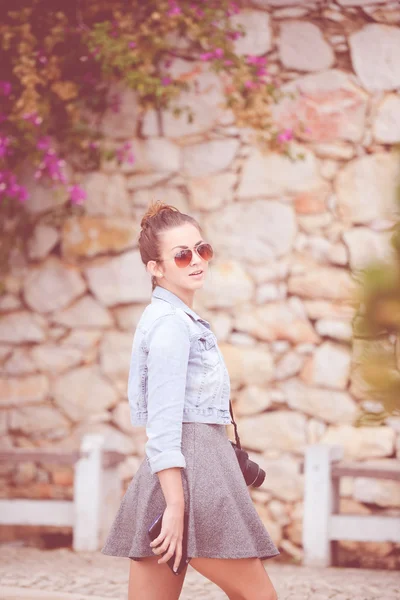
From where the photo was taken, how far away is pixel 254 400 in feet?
18.5

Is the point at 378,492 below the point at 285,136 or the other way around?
below

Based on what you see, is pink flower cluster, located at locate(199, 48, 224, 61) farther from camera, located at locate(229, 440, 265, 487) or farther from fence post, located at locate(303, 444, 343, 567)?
camera, located at locate(229, 440, 265, 487)

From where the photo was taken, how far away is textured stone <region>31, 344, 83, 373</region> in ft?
19.3

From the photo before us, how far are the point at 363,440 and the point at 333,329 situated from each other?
26.0 inches

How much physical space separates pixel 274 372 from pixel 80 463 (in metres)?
1.25

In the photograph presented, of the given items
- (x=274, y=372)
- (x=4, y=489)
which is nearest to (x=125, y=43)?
(x=274, y=372)

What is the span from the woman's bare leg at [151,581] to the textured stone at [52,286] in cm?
→ 371

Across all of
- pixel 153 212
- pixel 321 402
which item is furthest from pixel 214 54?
pixel 153 212

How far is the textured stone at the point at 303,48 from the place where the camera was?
18.7ft

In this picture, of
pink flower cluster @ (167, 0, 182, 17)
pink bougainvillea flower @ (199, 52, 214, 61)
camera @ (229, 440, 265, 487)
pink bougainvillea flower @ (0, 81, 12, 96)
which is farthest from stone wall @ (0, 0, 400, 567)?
camera @ (229, 440, 265, 487)

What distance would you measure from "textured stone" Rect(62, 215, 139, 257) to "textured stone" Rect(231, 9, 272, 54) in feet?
4.19

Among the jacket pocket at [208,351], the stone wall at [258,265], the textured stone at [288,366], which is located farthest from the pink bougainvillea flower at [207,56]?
the jacket pocket at [208,351]

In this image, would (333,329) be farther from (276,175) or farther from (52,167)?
(52,167)

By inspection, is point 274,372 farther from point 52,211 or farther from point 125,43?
point 125,43
